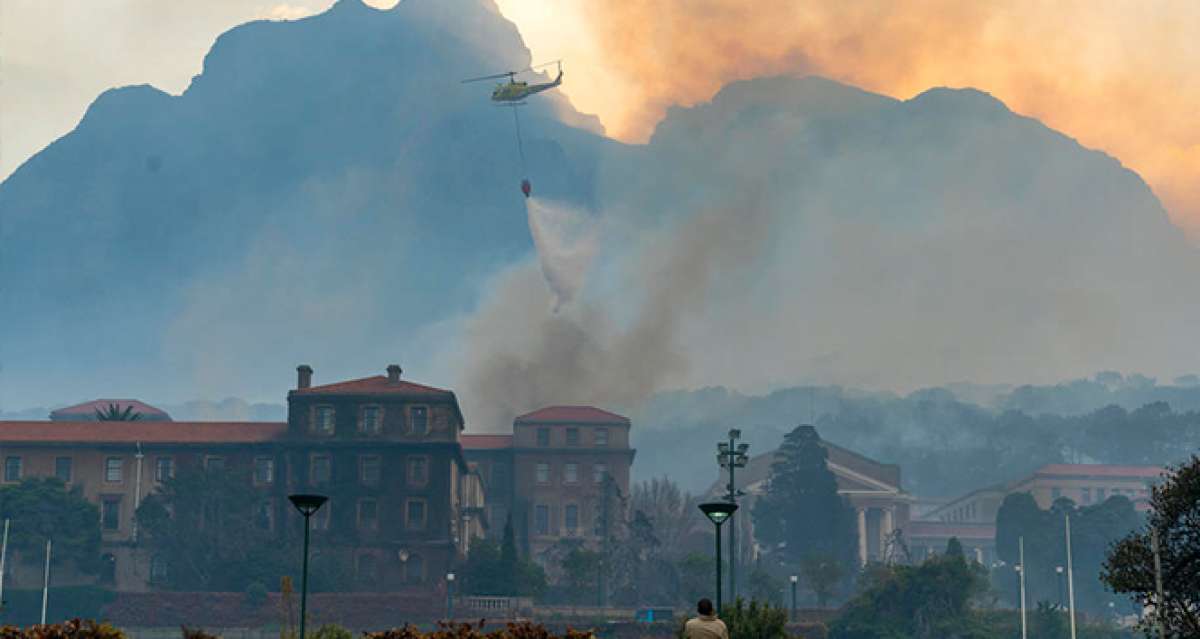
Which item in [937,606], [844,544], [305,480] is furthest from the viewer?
[844,544]

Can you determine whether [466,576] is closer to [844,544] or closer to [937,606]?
[937,606]

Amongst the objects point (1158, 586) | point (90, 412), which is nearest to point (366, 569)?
point (90, 412)

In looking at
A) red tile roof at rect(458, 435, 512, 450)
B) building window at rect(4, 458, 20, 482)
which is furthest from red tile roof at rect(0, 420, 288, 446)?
red tile roof at rect(458, 435, 512, 450)

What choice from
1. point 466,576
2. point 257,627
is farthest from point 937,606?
point 257,627

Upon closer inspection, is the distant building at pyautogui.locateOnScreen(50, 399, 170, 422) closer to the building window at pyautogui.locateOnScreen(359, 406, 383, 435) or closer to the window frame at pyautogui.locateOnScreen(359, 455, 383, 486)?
the building window at pyautogui.locateOnScreen(359, 406, 383, 435)

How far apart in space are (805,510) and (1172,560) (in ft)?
364

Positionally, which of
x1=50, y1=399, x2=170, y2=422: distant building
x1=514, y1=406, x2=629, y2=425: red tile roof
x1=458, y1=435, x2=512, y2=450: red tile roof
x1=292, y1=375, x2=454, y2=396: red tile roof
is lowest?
x1=458, y1=435, x2=512, y2=450: red tile roof

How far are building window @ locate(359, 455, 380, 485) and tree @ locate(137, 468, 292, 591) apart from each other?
8168 mm

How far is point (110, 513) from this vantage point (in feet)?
393

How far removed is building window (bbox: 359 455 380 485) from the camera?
118000 mm

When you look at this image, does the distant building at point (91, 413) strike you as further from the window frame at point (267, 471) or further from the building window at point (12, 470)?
the window frame at point (267, 471)

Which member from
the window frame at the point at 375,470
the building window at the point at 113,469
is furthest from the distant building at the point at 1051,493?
the building window at the point at 113,469

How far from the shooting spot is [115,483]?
396ft

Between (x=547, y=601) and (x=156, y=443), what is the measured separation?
113ft
